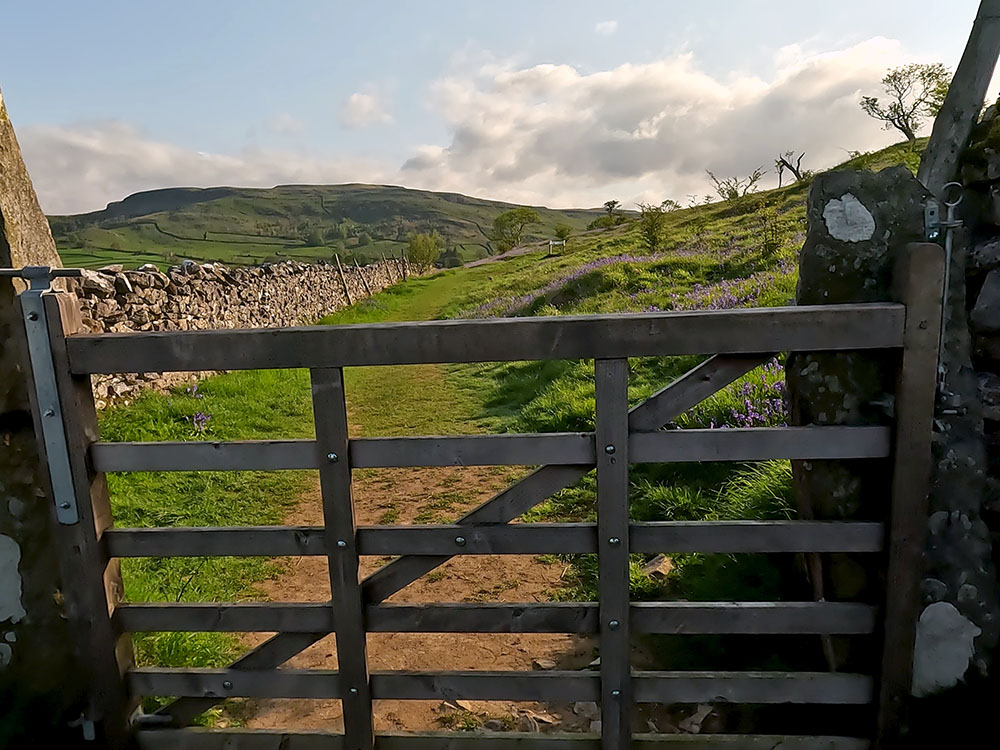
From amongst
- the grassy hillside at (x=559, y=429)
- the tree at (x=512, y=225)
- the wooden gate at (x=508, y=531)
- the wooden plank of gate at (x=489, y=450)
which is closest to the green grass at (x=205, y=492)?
the grassy hillside at (x=559, y=429)

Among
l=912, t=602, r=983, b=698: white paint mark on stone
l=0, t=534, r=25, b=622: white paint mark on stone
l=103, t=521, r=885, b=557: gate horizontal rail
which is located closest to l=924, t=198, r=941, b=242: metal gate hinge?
l=103, t=521, r=885, b=557: gate horizontal rail

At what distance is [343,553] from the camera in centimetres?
291

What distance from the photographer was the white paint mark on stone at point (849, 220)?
2957mm

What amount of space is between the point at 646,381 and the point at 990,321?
18.0ft

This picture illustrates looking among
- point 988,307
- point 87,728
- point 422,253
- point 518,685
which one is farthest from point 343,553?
point 422,253

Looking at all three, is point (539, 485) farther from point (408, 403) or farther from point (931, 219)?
point (408, 403)

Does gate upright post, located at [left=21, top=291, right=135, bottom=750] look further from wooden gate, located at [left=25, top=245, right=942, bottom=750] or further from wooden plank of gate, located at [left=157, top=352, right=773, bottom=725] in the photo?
wooden plank of gate, located at [left=157, top=352, right=773, bottom=725]

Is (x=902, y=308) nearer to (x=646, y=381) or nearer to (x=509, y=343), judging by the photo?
(x=509, y=343)

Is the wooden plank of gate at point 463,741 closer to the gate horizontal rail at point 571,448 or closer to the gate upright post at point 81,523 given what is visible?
the gate upright post at point 81,523

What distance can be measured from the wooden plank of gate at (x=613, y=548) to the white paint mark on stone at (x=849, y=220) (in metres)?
1.20

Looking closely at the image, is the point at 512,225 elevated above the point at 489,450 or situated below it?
above

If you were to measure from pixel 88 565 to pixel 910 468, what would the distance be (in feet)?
11.6

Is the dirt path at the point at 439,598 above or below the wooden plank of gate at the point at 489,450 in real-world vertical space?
below

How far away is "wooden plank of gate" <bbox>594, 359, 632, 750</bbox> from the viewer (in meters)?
2.71
